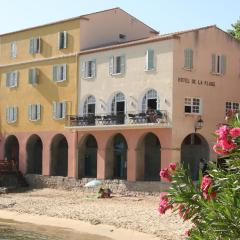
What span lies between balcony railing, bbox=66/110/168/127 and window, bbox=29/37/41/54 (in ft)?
24.5

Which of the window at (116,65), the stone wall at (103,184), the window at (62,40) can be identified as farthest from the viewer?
the window at (62,40)

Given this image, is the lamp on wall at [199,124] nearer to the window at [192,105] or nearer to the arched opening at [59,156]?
the window at [192,105]

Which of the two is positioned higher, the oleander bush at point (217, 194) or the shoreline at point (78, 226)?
the oleander bush at point (217, 194)

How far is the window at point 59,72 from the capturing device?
4666 cm

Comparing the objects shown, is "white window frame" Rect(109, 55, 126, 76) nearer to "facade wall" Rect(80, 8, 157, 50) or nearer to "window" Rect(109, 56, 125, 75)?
"window" Rect(109, 56, 125, 75)

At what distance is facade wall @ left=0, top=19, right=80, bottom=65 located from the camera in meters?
46.3

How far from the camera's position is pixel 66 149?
49.2 meters

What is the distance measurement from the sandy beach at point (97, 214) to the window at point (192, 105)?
20.7 feet

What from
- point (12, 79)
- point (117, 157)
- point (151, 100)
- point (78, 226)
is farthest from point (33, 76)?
point (78, 226)

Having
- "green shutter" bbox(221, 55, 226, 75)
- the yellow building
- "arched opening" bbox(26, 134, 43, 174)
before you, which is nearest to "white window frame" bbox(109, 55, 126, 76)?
the yellow building

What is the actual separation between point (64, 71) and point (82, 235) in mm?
19872

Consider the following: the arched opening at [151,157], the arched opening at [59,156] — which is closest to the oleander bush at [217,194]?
the arched opening at [151,157]

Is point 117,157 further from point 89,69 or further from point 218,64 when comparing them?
point 218,64

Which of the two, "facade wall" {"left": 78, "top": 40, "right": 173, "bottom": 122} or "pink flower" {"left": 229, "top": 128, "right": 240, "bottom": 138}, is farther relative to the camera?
"facade wall" {"left": 78, "top": 40, "right": 173, "bottom": 122}
